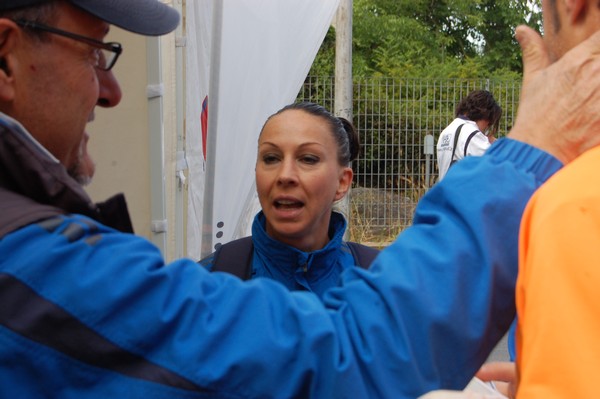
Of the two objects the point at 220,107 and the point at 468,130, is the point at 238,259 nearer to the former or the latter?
the point at 220,107

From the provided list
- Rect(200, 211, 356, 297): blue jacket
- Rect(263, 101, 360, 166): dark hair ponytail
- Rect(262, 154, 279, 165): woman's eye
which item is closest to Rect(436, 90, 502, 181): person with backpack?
Rect(263, 101, 360, 166): dark hair ponytail

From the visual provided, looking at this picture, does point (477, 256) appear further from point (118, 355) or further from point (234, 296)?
point (118, 355)

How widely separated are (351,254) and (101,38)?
1493mm

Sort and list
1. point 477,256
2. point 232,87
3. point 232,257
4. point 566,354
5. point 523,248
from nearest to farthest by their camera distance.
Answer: point 566,354
point 523,248
point 477,256
point 232,257
point 232,87

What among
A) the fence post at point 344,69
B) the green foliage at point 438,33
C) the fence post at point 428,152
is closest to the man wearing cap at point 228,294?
the fence post at point 344,69

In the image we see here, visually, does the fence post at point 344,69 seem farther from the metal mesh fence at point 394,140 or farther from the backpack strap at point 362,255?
the backpack strap at point 362,255

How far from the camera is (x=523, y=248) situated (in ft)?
3.52

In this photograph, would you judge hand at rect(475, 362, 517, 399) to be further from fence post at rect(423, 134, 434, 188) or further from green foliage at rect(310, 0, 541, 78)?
green foliage at rect(310, 0, 541, 78)

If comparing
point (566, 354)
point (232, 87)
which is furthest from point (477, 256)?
point (232, 87)

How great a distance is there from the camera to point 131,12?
4.65 feet

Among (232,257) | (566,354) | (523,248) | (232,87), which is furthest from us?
(232,87)

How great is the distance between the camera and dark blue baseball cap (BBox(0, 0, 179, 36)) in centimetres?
134

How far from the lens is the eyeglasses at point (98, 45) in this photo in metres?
1.29

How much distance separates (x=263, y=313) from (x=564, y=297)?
0.46 meters
